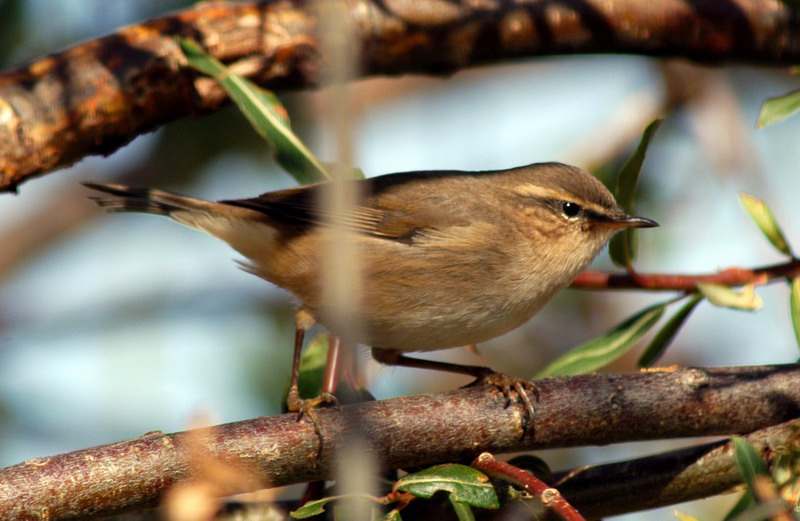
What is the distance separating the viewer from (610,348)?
3402 mm

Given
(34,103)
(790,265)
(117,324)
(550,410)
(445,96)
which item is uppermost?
(445,96)

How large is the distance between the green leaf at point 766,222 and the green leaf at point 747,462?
1113mm

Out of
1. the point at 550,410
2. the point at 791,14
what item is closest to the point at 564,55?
the point at 791,14

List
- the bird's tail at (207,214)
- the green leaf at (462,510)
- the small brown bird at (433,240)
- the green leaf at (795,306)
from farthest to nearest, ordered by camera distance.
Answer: the bird's tail at (207,214)
the small brown bird at (433,240)
the green leaf at (795,306)
the green leaf at (462,510)

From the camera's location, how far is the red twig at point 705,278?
3.09m

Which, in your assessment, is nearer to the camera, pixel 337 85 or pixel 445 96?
pixel 337 85

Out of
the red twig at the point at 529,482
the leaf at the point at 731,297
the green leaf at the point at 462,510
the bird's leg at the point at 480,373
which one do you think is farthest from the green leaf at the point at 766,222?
the green leaf at the point at 462,510

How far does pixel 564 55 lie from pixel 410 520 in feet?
8.04

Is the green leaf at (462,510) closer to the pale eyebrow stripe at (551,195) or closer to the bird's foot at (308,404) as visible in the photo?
the bird's foot at (308,404)

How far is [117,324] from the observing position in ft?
18.5

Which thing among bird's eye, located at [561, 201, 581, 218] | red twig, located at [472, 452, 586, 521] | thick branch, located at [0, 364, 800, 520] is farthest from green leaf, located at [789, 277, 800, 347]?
red twig, located at [472, 452, 586, 521]

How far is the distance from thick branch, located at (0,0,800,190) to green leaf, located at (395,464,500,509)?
175 centimetres

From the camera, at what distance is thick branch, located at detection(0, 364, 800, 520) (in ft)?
7.00

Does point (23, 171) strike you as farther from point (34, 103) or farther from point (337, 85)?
point (337, 85)
